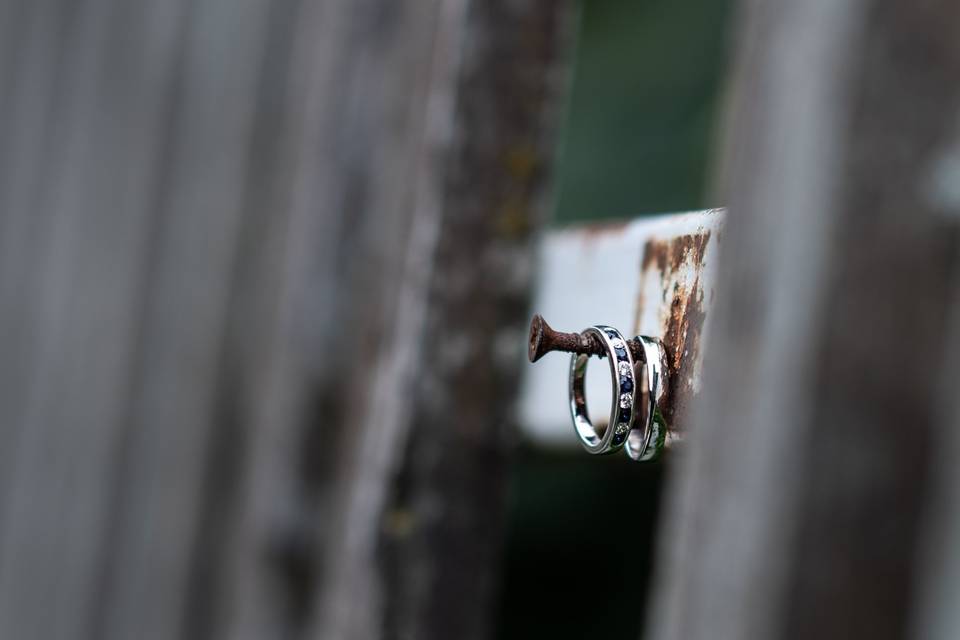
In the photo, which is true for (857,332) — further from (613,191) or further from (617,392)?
(613,191)

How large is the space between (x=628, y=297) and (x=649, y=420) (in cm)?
17

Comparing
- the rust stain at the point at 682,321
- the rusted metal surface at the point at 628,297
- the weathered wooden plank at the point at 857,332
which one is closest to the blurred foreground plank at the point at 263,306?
the rusted metal surface at the point at 628,297

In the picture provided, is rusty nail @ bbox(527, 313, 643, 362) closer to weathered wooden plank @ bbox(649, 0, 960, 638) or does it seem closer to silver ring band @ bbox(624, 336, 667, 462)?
silver ring band @ bbox(624, 336, 667, 462)

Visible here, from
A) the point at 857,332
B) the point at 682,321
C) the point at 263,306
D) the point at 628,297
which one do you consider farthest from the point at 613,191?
the point at 857,332

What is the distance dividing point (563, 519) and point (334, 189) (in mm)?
662

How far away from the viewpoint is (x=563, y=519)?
1.53 metres

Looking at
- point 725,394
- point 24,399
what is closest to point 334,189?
point 725,394

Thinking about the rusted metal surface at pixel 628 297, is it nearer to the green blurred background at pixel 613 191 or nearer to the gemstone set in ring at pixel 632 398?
the gemstone set in ring at pixel 632 398

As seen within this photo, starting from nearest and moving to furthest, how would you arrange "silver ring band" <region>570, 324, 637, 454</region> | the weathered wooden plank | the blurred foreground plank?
the weathered wooden plank
"silver ring band" <region>570, 324, 637, 454</region>
the blurred foreground plank

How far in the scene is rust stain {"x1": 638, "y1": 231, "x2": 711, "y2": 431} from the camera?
0.58 metres

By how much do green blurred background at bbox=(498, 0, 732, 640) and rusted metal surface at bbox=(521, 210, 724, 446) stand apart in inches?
11.4

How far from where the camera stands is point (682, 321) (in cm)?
60

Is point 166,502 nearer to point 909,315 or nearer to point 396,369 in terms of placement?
point 396,369

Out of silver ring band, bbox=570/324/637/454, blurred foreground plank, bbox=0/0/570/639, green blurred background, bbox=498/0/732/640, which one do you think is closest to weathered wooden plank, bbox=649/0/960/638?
silver ring band, bbox=570/324/637/454
